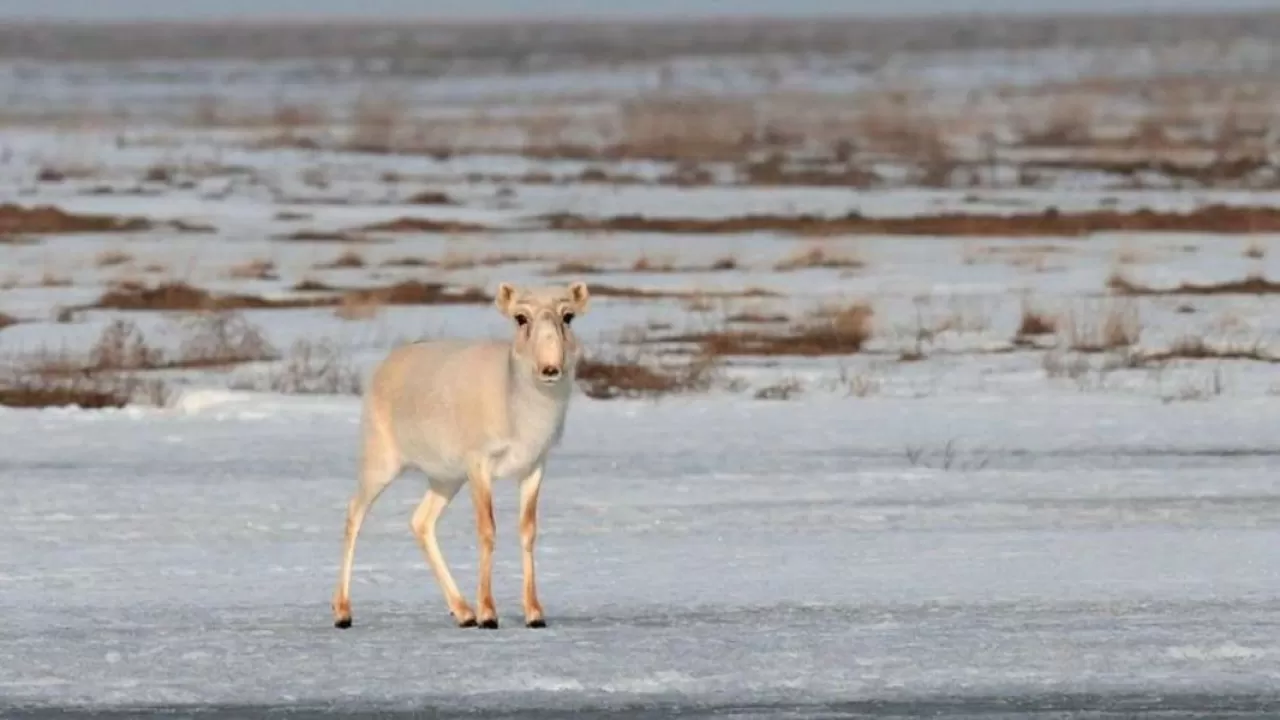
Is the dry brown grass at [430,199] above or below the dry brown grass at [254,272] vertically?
above

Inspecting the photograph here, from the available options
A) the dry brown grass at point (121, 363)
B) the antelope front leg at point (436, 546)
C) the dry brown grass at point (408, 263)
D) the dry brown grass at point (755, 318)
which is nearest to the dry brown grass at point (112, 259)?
the dry brown grass at point (408, 263)

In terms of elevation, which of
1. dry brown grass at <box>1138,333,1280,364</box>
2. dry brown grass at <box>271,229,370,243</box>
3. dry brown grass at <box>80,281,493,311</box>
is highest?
dry brown grass at <box>271,229,370,243</box>

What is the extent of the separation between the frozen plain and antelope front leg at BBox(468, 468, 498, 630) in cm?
8

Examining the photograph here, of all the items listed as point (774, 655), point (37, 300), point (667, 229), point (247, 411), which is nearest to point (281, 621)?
point (774, 655)

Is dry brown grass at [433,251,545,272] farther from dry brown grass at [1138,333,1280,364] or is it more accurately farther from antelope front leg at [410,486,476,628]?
antelope front leg at [410,486,476,628]

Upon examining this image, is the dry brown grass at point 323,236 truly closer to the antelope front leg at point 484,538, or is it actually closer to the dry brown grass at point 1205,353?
the dry brown grass at point 1205,353

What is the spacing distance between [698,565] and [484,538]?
1906 millimetres

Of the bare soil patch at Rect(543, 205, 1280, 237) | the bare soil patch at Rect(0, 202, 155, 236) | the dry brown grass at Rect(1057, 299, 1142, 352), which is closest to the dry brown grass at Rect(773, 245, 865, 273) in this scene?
the bare soil patch at Rect(543, 205, 1280, 237)

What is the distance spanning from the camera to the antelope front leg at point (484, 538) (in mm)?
9652

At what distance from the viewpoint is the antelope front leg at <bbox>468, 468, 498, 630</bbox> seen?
9.65 metres

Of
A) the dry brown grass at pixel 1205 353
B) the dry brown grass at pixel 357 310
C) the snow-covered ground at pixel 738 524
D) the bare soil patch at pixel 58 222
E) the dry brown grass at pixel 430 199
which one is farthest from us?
the dry brown grass at pixel 430 199

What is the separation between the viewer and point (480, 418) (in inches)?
381

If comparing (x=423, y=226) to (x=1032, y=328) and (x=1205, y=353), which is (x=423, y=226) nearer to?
(x=1032, y=328)

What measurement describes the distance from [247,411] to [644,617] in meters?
7.64
